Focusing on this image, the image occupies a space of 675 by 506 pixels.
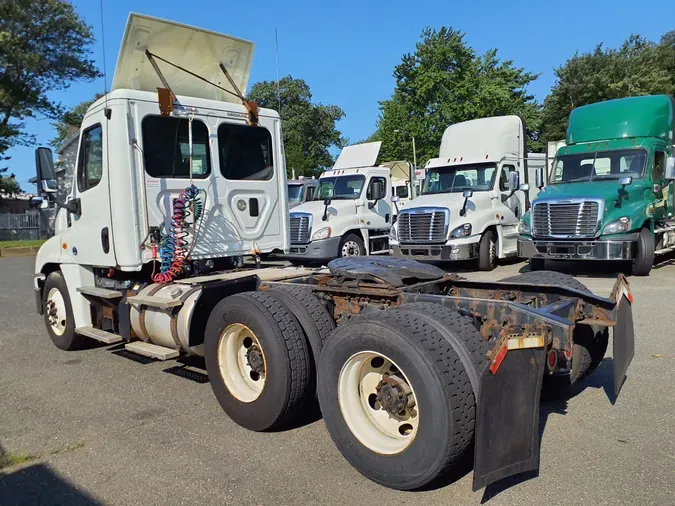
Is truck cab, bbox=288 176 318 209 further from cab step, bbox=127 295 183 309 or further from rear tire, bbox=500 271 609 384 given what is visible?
rear tire, bbox=500 271 609 384

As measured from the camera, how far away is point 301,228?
1359 centimetres

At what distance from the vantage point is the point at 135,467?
3.56 metres

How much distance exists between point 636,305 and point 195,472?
712 centimetres

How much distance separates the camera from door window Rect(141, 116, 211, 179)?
212 inches

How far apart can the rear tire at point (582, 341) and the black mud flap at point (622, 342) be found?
261 mm

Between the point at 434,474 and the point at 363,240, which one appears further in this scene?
the point at 363,240

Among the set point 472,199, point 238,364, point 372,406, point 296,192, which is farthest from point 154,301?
point 296,192

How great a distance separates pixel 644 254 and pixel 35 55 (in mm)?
27827

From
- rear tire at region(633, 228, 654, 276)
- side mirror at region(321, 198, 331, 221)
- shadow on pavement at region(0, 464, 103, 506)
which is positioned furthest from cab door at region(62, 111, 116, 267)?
rear tire at region(633, 228, 654, 276)

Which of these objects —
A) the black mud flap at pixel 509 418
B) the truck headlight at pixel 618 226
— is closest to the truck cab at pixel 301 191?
the truck headlight at pixel 618 226

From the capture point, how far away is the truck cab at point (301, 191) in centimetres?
1590

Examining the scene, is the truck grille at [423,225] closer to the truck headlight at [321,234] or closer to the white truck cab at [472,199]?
the white truck cab at [472,199]

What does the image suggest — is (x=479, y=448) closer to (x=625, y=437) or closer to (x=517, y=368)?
(x=517, y=368)

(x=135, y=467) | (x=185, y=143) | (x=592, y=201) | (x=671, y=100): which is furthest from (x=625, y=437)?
(x=671, y=100)
